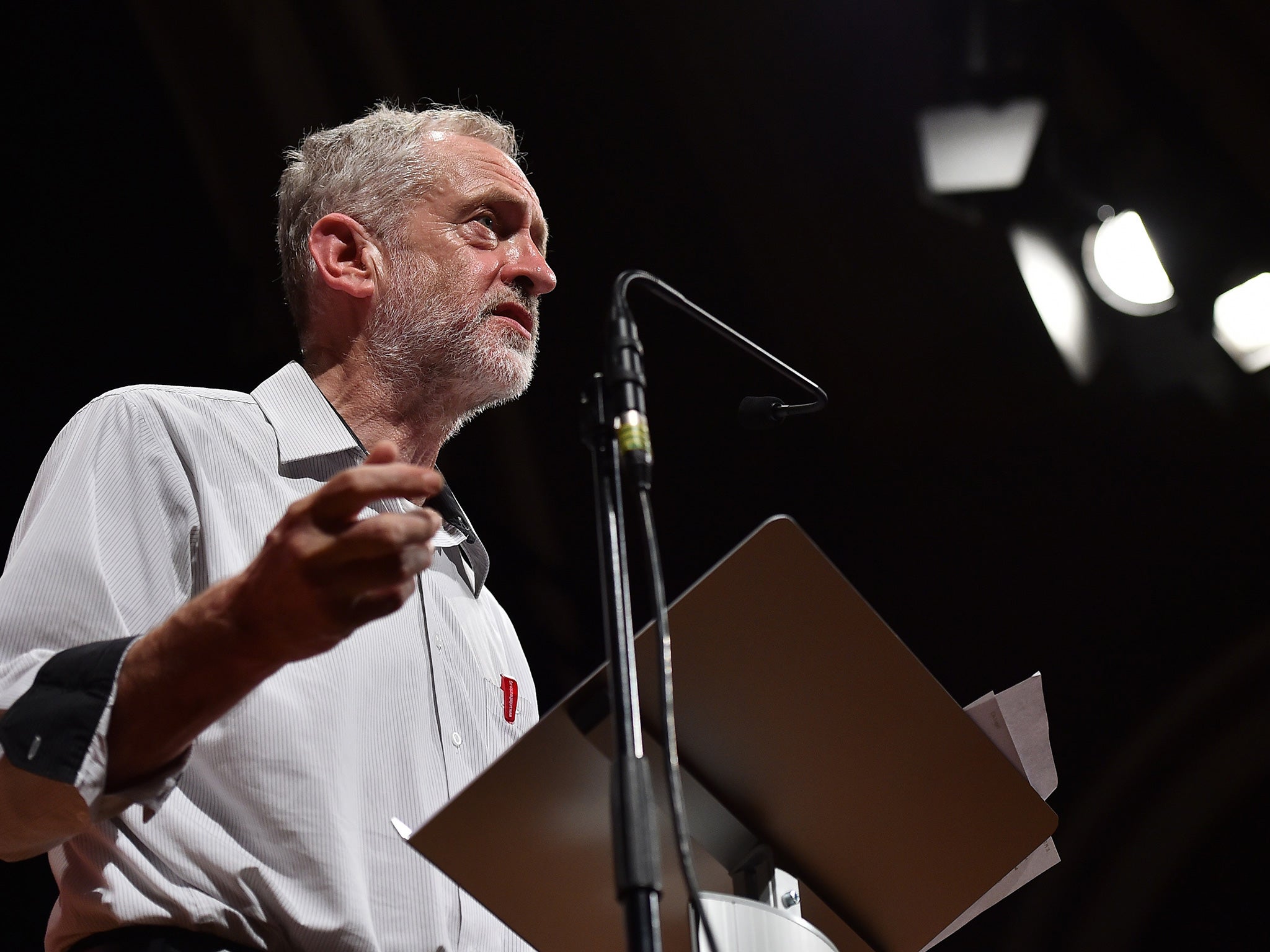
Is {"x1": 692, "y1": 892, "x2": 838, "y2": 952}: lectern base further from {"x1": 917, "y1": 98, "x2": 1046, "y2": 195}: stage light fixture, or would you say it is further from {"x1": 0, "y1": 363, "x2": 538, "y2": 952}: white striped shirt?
{"x1": 917, "y1": 98, "x2": 1046, "y2": 195}: stage light fixture

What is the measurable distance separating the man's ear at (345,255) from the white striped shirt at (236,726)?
1.47 feet

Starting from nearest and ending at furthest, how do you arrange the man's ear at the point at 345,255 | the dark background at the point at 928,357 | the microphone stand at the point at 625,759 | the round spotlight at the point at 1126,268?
the microphone stand at the point at 625,759 → the man's ear at the point at 345,255 → the dark background at the point at 928,357 → the round spotlight at the point at 1126,268

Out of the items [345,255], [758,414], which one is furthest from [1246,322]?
[345,255]

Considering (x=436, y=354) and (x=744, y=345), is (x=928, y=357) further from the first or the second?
(x=744, y=345)

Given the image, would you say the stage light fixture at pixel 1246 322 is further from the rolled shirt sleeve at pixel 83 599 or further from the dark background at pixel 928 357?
the rolled shirt sleeve at pixel 83 599

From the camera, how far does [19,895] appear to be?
2297 mm

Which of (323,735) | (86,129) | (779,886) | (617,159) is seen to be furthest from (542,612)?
(779,886)

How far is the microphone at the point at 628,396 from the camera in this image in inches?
38.9

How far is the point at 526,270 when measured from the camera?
201 centimetres

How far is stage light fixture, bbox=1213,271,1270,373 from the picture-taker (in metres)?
3.13

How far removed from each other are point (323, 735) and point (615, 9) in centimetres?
237

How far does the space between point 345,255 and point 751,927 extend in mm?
1504

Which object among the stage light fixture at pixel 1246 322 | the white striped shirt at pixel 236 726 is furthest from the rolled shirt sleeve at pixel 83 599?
the stage light fixture at pixel 1246 322

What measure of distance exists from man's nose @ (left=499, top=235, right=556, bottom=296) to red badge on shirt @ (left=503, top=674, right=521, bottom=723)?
69 centimetres
